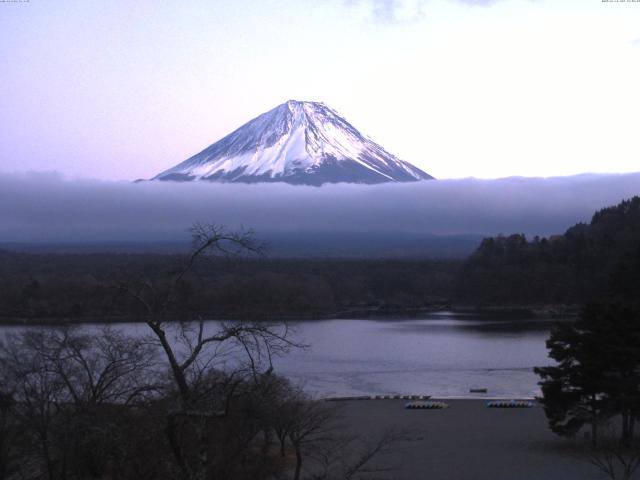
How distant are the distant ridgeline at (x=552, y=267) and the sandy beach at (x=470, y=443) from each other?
3071 centimetres

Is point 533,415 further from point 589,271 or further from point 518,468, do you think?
point 589,271

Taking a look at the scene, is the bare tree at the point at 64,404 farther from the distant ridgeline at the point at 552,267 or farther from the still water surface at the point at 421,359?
the distant ridgeline at the point at 552,267

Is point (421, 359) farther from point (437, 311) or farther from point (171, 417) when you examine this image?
point (437, 311)

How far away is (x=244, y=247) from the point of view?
11.7 feet

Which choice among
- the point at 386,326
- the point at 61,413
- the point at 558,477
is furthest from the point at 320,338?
the point at 61,413

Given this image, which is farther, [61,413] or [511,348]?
[511,348]

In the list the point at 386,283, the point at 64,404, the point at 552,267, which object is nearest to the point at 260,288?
the point at 386,283

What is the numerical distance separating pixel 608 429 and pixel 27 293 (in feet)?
113

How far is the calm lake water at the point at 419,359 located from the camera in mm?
20641

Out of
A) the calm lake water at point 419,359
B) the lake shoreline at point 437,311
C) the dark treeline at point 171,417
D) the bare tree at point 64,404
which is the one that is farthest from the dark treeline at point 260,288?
the dark treeline at point 171,417

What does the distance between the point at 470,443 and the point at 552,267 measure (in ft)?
127

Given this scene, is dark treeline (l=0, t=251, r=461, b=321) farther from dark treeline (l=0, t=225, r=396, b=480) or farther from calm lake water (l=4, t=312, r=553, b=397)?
dark treeline (l=0, t=225, r=396, b=480)

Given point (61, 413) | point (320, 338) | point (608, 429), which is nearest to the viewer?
point (61, 413)

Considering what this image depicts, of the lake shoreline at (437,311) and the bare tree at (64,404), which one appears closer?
the bare tree at (64,404)
